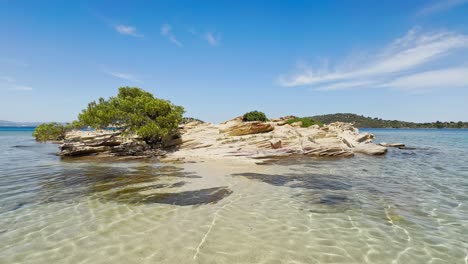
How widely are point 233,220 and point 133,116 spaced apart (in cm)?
2609

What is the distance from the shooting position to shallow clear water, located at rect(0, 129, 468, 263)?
760 cm

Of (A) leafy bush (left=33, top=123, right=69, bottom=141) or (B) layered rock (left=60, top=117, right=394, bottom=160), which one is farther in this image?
(A) leafy bush (left=33, top=123, right=69, bottom=141)

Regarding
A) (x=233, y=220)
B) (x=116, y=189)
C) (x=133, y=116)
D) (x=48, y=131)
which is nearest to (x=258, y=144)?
(x=133, y=116)

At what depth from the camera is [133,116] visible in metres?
32.7

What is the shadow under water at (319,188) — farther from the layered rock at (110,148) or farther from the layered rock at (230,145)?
the layered rock at (110,148)

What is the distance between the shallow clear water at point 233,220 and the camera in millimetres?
7602

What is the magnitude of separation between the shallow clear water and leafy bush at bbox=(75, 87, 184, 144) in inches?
566

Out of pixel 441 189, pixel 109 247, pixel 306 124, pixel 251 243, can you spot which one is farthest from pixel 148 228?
pixel 306 124

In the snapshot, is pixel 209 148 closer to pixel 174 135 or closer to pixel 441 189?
pixel 174 135

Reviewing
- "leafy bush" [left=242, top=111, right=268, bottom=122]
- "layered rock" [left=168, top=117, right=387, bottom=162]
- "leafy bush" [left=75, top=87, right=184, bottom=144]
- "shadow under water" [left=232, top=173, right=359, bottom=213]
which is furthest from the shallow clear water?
"leafy bush" [left=242, top=111, right=268, bottom=122]

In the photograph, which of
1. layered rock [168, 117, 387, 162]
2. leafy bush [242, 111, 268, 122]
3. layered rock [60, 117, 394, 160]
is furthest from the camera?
leafy bush [242, 111, 268, 122]

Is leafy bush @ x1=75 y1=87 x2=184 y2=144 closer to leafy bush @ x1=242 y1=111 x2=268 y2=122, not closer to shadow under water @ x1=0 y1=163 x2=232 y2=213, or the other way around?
shadow under water @ x1=0 y1=163 x2=232 y2=213

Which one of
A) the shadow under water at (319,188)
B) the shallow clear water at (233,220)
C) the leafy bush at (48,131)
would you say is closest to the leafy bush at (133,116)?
the leafy bush at (48,131)

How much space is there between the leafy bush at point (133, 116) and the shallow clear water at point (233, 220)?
14.4 metres
